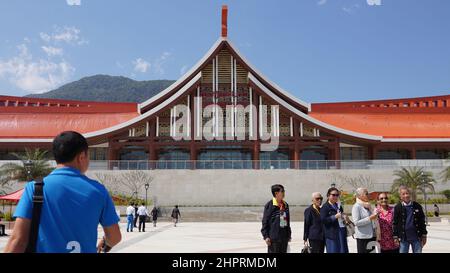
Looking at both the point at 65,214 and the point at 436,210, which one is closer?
the point at 65,214

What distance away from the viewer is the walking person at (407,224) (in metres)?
7.24

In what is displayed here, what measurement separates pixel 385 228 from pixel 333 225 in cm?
80

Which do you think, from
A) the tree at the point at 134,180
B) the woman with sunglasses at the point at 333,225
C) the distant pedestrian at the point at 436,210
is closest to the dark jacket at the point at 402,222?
the woman with sunglasses at the point at 333,225

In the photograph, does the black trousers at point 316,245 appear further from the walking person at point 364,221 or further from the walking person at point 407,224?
the walking person at point 407,224

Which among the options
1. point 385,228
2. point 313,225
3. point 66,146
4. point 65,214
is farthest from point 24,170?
point 65,214

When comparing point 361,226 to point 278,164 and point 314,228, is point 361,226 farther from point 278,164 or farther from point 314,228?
point 278,164

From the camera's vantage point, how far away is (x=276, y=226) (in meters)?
7.40

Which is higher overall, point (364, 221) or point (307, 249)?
point (364, 221)

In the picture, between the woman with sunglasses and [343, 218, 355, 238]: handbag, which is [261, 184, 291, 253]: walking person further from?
[343, 218, 355, 238]: handbag

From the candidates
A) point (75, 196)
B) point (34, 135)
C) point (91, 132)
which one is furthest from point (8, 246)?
point (34, 135)

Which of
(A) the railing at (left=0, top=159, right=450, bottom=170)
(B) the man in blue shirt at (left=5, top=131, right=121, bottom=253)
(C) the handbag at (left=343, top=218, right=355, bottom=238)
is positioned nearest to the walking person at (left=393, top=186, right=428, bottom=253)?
(C) the handbag at (left=343, top=218, right=355, bottom=238)

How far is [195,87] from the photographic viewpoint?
37750mm

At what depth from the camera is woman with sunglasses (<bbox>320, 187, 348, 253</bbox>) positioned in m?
7.30
